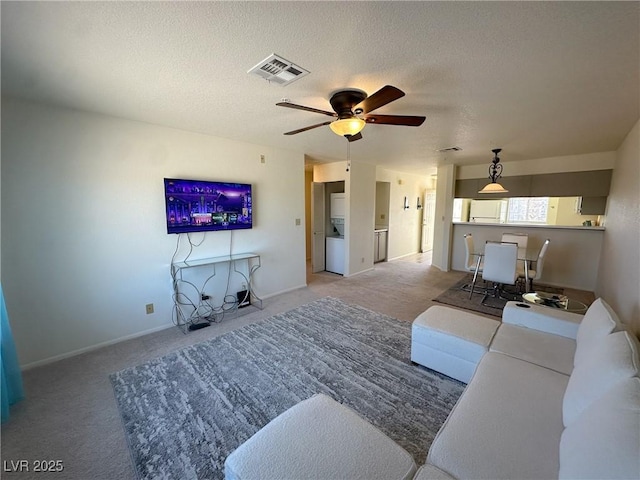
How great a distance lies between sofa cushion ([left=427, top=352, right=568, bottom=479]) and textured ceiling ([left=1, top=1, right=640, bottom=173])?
76.2 inches

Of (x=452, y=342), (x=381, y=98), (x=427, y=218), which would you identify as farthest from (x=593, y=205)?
(x=381, y=98)

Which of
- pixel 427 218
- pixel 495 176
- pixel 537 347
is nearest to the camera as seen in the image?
pixel 537 347

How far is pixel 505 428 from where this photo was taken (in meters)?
1.19

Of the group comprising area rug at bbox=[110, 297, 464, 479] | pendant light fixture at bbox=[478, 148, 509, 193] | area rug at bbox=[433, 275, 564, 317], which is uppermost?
pendant light fixture at bbox=[478, 148, 509, 193]

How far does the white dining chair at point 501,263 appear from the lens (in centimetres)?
372

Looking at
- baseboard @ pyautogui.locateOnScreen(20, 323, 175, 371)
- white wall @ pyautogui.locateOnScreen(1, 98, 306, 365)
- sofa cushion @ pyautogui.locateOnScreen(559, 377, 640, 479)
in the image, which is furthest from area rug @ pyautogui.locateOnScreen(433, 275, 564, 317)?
baseboard @ pyautogui.locateOnScreen(20, 323, 175, 371)

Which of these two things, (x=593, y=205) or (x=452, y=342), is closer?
(x=452, y=342)

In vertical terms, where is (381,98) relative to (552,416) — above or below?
above

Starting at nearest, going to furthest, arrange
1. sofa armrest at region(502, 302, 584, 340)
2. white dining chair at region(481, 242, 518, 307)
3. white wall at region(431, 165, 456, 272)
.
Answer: sofa armrest at region(502, 302, 584, 340) → white dining chair at region(481, 242, 518, 307) → white wall at region(431, 165, 456, 272)

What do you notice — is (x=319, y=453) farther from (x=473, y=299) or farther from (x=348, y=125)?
(x=473, y=299)

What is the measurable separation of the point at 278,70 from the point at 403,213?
6.22 m

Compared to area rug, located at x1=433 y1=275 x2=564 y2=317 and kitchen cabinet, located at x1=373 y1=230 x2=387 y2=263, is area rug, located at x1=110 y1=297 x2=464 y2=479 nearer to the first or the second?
area rug, located at x1=433 y1=275 x2=564 y2=317

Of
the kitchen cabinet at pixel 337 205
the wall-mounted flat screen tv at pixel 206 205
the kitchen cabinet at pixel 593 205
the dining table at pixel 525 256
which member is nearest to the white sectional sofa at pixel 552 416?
the dining table at pixel 525 256

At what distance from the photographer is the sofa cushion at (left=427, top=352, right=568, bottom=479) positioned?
1.02 metres
